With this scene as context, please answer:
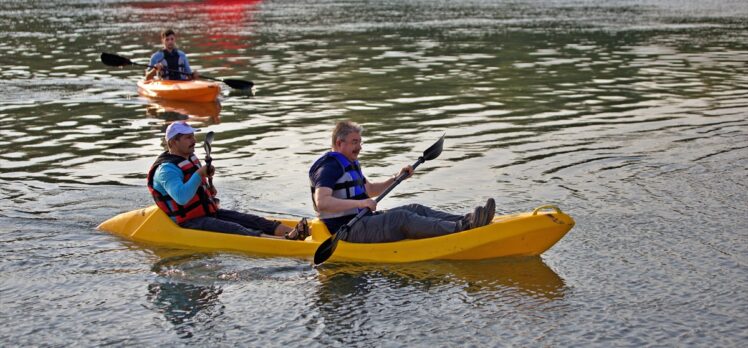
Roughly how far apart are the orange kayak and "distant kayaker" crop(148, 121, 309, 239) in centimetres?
976

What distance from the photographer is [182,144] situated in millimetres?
9414

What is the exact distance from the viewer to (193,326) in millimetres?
7375

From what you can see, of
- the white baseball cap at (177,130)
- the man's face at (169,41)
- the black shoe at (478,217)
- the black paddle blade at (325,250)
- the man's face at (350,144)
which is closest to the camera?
the black paddle blade at (325,250)

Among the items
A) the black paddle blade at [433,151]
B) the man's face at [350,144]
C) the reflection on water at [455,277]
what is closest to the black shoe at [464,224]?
the reflection on water at [455,277]

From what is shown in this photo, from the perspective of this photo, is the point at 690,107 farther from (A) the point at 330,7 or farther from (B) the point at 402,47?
(A) the point at 330,7

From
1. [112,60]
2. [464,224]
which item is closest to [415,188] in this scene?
[464,224]

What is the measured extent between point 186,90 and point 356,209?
11.2 meters

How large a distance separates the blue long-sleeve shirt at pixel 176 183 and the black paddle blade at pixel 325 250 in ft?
4.56

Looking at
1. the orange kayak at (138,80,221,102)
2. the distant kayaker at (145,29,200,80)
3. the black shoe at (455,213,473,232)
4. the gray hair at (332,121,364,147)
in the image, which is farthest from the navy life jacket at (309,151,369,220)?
the distant kayaker at (145,29,200,80)

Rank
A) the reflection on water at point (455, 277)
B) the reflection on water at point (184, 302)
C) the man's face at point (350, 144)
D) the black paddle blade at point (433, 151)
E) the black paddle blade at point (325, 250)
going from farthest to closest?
the black paddle blade at point (433, 151), the man's face at point (350, 144), the black paddle blade at point (325, 250), the reflection on water at point (455, 277), the reflection on water at point (184, 302)

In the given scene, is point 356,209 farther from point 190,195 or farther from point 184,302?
point 184,302

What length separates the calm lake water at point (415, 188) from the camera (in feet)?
24.3

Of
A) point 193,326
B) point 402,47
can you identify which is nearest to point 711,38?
point 402,47

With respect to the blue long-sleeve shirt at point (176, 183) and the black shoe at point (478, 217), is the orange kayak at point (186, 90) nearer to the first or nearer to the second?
the blue long-sleeve shirt at point (176, 183)
